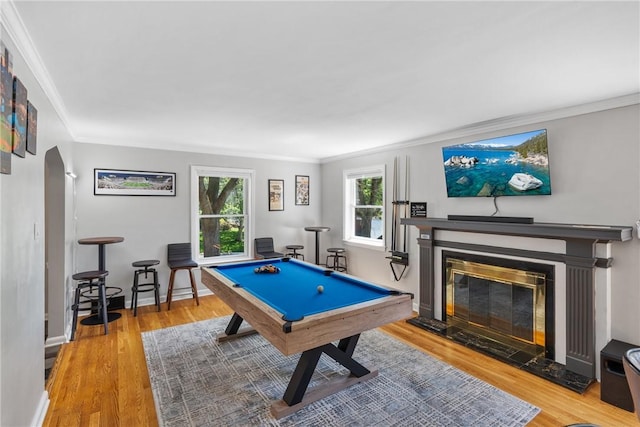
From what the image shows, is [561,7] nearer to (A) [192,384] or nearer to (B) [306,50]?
(B) [306,50]

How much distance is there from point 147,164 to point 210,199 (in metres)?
1.12

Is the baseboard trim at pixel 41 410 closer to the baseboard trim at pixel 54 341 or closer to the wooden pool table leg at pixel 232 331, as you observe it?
the baseboard trim at pixel 54 341

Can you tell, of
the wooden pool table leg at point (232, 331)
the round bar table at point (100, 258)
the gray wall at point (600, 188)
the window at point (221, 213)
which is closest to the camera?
the gray wall at point (600, 188)

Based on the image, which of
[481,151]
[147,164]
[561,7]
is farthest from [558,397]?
[147,164]

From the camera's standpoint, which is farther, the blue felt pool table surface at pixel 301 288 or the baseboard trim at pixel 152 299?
the baseboard trim at pixel 152 299

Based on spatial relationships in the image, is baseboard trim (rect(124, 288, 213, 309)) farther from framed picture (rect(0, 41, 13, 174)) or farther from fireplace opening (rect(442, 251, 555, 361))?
fireplace opening (rect(442, 251, 555, 361))

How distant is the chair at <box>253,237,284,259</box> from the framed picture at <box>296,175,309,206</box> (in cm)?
104

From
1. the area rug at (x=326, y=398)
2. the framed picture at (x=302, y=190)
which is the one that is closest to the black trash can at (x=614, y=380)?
the area rug at (x=326, y=398)

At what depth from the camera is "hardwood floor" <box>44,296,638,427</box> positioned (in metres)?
2.21

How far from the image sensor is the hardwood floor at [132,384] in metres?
2.21

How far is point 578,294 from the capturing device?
2.76m

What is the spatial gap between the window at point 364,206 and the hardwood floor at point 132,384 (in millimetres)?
1896

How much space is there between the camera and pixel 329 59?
2.03m

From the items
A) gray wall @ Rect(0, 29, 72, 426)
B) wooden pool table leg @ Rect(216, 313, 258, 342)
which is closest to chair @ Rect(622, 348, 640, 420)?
gray wall @ Rect(0, 29, 72, 426)
